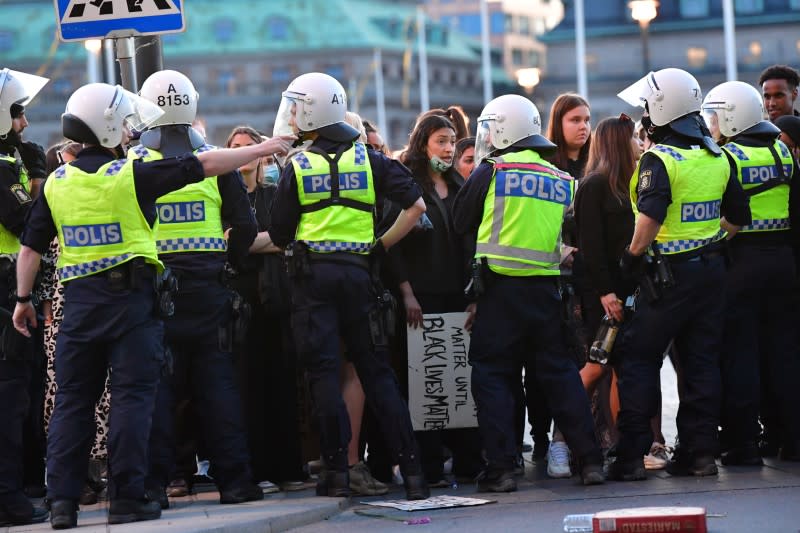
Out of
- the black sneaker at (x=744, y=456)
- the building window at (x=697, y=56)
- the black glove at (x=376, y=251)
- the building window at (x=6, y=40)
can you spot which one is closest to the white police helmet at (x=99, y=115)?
the black glove at (x=376, y=251)

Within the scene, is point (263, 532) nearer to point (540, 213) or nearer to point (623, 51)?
point (540, 213)

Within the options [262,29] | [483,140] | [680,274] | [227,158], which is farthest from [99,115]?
[262,29]

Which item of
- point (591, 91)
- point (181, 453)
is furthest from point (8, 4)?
point (181, 453)

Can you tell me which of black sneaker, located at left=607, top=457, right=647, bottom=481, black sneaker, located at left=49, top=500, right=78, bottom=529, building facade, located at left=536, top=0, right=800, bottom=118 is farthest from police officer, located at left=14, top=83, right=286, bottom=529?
building facade, located at left=536, top=0, right=800, bottom=118

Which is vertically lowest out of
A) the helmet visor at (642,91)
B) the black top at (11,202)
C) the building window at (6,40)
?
the black top at (11,202)

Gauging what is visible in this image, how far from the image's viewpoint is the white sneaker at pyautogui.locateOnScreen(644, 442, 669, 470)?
29.5 ft

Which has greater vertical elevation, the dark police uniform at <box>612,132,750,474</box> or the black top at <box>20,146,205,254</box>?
the black top at <box>20,146,205,254</box>

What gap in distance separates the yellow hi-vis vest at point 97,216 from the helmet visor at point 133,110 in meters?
0.23

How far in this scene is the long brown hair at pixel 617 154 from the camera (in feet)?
29.6

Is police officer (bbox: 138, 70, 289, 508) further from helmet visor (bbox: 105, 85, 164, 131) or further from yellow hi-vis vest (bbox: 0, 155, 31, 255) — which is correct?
yellow hi-vis vest (bbox: 0, 155, 31, 255)

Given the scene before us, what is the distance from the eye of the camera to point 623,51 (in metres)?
84.2

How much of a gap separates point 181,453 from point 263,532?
1.67 meters

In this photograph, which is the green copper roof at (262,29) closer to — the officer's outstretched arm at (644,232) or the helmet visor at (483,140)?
the helmet visor at (483,140)

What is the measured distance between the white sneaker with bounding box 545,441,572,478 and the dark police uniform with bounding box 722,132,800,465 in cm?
84
